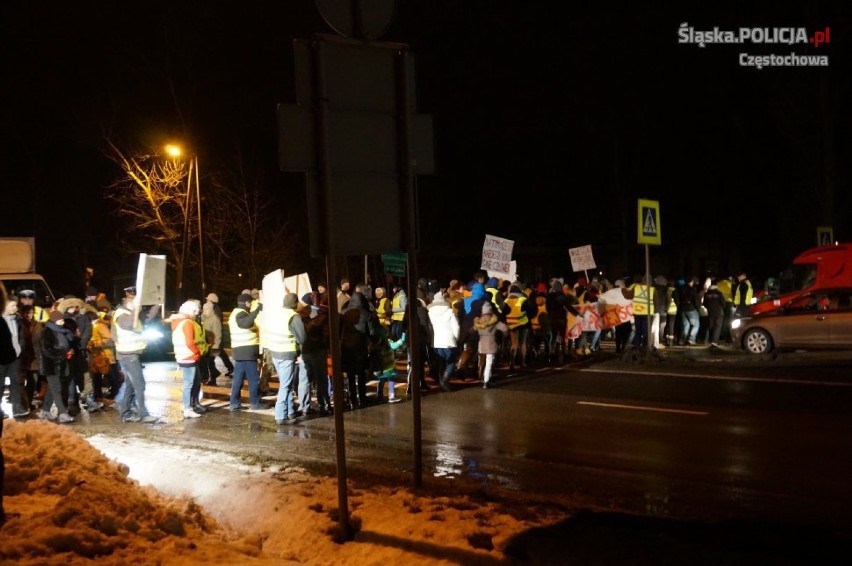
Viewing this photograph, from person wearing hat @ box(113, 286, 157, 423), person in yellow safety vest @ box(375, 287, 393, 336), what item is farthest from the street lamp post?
person wearing hat @ box(113, 286, 157, 423)

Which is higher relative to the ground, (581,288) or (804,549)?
(581,288)

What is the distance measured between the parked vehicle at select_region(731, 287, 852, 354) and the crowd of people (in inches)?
98.7

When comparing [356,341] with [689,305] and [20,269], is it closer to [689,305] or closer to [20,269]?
[689,305]

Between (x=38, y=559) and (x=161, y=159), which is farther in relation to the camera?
(x=161, y=159)

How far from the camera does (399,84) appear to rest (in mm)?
6148

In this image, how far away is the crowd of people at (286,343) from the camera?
11.5m

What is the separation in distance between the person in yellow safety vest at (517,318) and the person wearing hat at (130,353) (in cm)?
718

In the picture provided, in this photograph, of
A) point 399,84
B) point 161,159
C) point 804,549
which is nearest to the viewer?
point 804,549

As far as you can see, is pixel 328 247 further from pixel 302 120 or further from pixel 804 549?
pixel 804 549

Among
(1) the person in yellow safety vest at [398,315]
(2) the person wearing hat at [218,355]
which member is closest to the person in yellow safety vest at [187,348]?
(2) the person wearing hat at [218,355]

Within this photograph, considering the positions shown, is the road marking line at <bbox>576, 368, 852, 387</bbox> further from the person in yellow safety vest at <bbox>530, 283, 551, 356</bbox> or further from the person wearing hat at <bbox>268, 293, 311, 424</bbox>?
the person wearing hat at <bbox>268, 293, 311, 424</bbox>

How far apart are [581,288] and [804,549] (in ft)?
52.0

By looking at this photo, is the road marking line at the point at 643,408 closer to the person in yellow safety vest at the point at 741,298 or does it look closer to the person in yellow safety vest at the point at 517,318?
the person in yellow safety vest at the point at 517,318

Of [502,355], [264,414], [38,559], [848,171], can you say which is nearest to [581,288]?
[502,355]
